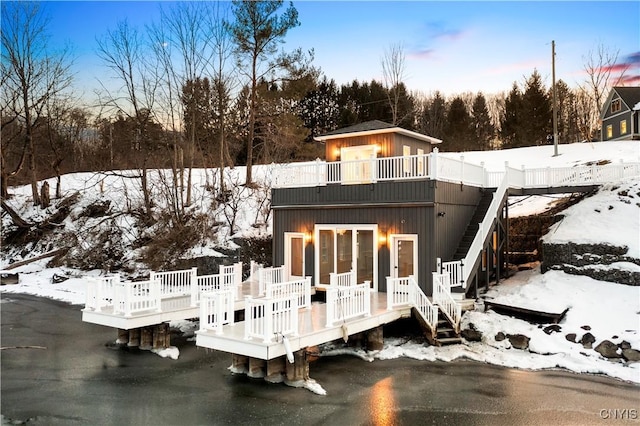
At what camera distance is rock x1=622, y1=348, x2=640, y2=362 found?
31.8 feet

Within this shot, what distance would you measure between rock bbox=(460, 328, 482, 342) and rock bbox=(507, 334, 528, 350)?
74cm

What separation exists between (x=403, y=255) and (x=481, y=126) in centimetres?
3781

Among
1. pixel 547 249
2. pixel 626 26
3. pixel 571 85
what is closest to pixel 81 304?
pixel 547 249

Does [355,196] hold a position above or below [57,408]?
above

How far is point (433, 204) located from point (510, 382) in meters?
5.21

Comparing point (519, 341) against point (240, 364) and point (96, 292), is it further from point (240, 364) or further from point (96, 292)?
point (96, 292)

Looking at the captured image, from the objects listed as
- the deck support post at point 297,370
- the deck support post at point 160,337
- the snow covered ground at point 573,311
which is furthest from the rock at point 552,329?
the deck support post at point 160,337

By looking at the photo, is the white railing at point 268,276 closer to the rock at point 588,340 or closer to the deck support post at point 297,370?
the deck support post at point 297,370

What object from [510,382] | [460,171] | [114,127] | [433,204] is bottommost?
[510,382]

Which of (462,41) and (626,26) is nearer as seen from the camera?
(626,26)

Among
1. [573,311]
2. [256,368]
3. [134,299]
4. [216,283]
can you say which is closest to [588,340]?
[573,311]

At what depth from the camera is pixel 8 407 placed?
772 centimetres

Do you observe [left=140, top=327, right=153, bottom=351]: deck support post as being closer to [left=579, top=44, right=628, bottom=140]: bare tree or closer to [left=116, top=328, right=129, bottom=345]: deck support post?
[left=116, top=328, right=129, bottom=345]: deck support post

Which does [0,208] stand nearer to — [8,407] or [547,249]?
[8,407]
